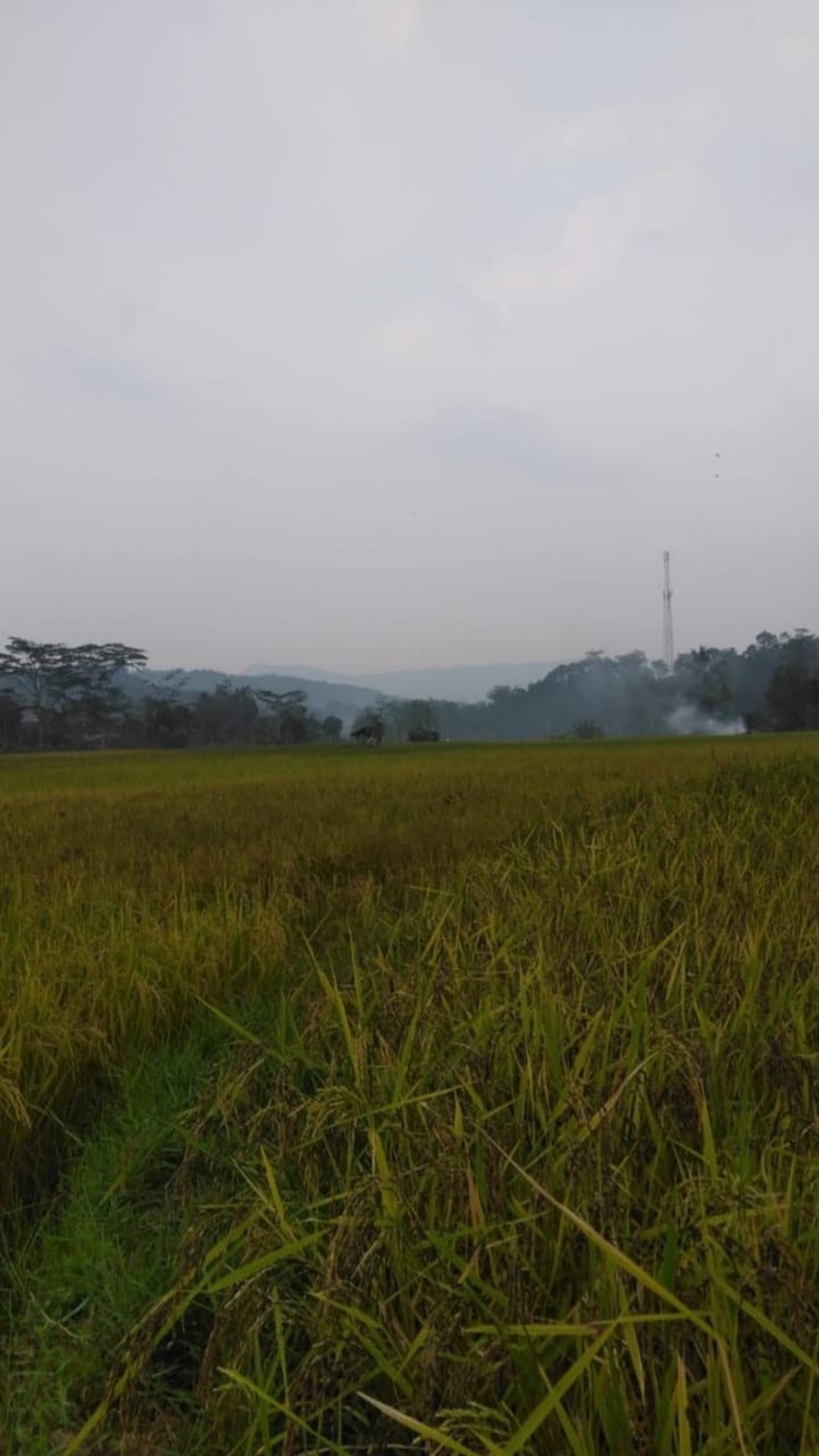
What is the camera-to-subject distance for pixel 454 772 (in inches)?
462

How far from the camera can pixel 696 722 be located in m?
91.9

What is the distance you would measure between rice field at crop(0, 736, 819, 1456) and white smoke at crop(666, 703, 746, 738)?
77.4 meters

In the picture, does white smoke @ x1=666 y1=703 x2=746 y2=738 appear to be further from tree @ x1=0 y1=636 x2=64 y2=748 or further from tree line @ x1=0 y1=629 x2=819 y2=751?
tree @ x1=0 y1=636 x2=64 y2=748

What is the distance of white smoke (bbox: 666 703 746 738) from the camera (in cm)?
8492

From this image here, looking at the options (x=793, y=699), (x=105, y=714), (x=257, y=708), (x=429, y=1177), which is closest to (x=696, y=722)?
(x=793, y=699)

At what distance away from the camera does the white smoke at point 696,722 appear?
84.9 metres

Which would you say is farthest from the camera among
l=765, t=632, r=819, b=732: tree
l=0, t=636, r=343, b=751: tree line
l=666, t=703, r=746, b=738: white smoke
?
l=666, t=703, r=746, b=738: white smoke

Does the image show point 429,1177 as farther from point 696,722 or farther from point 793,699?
point 696,722

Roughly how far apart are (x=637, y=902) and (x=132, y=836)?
4.20m

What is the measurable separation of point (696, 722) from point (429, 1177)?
97024mm

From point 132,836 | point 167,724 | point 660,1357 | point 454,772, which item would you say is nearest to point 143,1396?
point 660,1357

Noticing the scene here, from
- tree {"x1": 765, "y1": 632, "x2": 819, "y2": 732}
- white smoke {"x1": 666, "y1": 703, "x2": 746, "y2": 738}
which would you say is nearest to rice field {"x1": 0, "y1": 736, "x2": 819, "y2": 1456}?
tree {"x1": 765, "y1": 632, "x2": 819, "y2": 732}

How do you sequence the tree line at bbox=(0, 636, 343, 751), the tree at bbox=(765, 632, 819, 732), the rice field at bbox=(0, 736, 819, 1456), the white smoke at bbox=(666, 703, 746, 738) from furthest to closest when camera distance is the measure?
the white smoke at bbox=(666, 703, 746, 738), the tree line at bbox=(0, 636, 343, 751), the tree at bbox=(765, 632, 819, 732), the rice field at bbox=(0, 736, 819, 1456)

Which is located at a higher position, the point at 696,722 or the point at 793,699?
the point at 793,699
